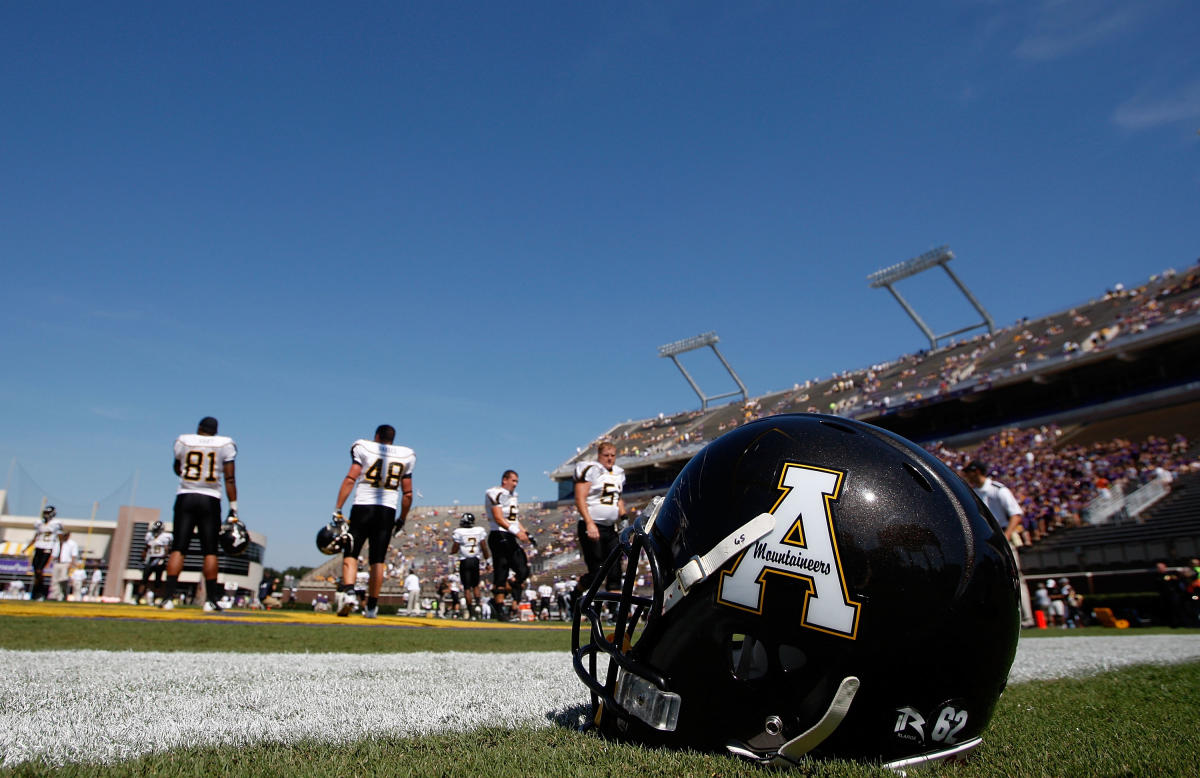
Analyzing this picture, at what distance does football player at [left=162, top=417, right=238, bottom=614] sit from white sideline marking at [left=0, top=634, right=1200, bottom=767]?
9.79 ft

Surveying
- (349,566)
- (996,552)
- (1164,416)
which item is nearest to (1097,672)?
(996,552)

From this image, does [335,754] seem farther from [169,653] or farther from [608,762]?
[169,653]

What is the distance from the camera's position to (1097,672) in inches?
183

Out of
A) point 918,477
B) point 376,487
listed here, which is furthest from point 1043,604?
point 918,477

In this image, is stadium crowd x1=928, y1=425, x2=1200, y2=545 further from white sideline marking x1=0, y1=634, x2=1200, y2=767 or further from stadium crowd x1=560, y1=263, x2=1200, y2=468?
white sideline marking x1=0, y1=634, x2=1200, y2=767

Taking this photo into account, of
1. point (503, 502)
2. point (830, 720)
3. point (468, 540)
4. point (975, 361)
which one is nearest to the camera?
point (830, 720)

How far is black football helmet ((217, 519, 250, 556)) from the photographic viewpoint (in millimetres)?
7684

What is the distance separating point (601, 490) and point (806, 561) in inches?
223

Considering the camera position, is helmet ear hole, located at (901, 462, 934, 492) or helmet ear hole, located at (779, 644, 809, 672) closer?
helmet ear hole, located at (779, 644, 809, 672)

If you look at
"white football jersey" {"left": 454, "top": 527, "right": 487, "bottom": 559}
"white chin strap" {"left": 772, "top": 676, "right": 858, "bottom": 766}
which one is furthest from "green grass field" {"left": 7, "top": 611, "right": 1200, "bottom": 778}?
"white football jersey" {"left": 454, "top": 527, "right": 487, "bottom": 559}

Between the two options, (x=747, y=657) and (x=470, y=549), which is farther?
(x=470, y=549)

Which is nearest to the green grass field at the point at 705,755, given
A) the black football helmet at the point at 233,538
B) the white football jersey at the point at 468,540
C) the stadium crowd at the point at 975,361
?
the black football helmet at the point at 233,538

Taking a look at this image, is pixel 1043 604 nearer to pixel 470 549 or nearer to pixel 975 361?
pixel 470 549

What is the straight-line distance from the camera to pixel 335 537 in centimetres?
Answer: 732
